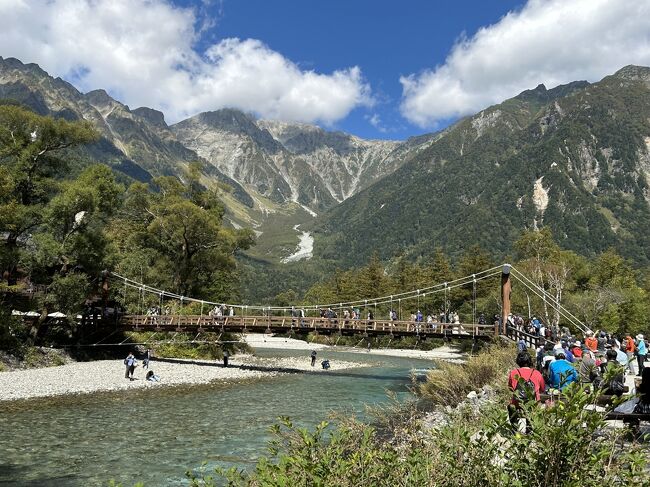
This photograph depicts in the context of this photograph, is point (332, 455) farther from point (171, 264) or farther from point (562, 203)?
point (562, 203)

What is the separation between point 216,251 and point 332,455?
34.2m

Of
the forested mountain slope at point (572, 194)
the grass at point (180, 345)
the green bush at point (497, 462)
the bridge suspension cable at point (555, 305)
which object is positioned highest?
the forested mountain slope at point (572, 194)

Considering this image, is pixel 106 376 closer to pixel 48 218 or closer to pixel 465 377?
pixel 48 218

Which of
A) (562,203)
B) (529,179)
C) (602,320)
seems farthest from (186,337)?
(529,179)

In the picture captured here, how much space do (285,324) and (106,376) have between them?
10.5 meters

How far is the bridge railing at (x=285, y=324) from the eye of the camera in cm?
2881

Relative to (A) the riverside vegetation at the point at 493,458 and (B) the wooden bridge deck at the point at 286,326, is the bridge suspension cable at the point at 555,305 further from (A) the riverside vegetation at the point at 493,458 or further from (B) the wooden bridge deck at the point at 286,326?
(A) the riverside vegetation at the point at 493,458

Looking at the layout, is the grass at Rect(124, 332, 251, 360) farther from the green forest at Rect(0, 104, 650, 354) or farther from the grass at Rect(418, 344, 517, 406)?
the grass at Rect(418, 344, 517, 406)

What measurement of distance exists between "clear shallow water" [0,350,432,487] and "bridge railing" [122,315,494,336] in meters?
6.60

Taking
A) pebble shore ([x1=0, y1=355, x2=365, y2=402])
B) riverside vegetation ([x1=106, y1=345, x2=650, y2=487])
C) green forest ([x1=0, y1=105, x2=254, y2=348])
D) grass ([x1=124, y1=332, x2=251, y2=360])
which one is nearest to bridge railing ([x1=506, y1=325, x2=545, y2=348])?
pebble shore ([x1=0, y1=355, x2=365, y2=402])

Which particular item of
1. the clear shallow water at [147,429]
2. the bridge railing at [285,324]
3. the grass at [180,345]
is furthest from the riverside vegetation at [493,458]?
the grass at [180,345]

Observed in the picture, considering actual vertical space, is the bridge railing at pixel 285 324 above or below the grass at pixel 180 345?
above

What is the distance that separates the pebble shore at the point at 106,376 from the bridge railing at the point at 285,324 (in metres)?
2.39

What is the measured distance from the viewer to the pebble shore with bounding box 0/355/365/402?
19.0 metres
